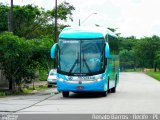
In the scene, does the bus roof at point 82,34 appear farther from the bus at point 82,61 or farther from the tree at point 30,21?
the tree at point 30,21

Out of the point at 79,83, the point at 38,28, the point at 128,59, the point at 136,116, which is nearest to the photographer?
the point at 136,116

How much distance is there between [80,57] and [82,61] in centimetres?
23

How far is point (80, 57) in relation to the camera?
2888 centimetres

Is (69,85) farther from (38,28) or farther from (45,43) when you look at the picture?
(38,28)

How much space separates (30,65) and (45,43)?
169cm

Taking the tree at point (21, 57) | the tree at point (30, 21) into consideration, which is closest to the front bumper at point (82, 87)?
the tree at point (21, 57)

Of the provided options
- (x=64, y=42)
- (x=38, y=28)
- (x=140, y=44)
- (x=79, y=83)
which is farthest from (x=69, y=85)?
(x=140, y=44)

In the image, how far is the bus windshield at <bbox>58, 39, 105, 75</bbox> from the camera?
28.8 meters

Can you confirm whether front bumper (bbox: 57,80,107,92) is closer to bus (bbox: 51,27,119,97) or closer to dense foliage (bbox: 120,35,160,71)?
bus (bbox: 51,27,119,97)

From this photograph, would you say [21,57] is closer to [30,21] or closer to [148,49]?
[30,21]

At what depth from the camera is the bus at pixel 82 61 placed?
28703 mm

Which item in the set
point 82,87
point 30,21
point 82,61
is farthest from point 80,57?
point 30,21

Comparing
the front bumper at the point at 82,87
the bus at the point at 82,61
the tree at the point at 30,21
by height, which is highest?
the tree at the point at 30,21

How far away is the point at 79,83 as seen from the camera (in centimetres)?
2866
